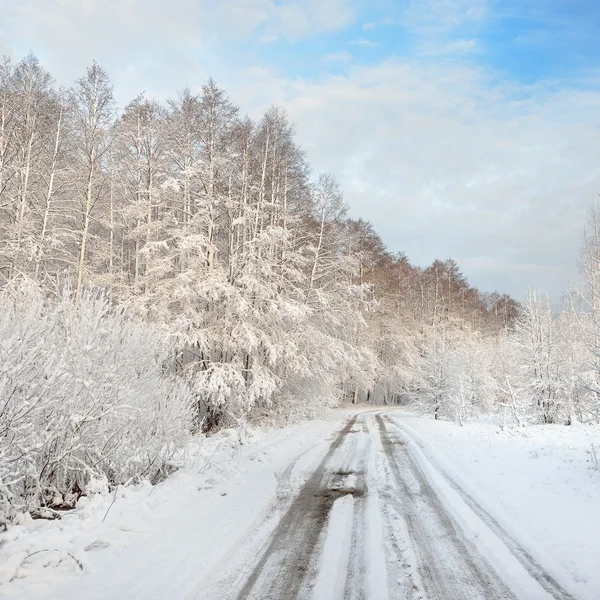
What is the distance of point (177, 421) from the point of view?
25.2 feet

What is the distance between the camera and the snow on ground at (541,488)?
4.40 m

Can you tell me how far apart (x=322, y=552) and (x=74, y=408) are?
3894 mm

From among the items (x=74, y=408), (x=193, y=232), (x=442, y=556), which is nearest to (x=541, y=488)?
(x=442, y=556)

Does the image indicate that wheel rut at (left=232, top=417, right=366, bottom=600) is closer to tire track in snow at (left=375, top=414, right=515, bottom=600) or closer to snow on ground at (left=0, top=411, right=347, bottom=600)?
snow on ground at (left=0, top=411, right=347, bottom=600)

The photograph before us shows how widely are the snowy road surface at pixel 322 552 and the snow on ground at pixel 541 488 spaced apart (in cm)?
17

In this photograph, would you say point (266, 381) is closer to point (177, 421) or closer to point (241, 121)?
point (177, 421)

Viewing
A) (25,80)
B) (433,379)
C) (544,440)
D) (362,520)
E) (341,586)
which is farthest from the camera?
(433,379)

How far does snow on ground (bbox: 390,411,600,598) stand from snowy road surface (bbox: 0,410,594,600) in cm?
17

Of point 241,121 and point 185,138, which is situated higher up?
point 241,121

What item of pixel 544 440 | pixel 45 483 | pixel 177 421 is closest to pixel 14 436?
pixel 45 483

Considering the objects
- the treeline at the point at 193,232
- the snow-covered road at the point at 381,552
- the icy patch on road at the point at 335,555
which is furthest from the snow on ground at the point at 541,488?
the treeline at the point at 193,232

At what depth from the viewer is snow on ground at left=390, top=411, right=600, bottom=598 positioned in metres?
4.40

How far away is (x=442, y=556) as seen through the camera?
172 inches

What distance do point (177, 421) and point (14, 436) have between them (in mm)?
3197
